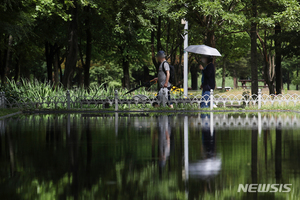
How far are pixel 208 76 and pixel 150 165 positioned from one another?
1678 centimetres

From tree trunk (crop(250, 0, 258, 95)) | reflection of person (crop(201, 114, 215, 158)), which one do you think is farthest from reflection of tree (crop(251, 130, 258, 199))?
tree trunk (crop(250, 0, 258, 95))

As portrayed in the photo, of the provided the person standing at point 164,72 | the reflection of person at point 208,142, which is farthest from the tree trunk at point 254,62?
the reflection of person at point 208,142

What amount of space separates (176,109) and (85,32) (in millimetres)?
19834

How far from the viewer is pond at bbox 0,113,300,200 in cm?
605

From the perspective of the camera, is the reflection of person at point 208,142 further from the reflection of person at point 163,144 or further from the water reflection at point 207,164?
the reflection of person at point 163,144

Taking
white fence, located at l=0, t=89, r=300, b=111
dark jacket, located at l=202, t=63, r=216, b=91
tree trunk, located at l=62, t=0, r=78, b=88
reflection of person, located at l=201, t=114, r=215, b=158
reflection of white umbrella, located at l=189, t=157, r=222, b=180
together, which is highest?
tree trunk, located at l=62, t=0, r=78, b=88

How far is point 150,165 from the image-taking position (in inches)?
315

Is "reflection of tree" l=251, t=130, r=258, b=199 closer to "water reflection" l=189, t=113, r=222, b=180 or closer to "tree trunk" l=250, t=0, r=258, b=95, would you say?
"water reflection" l=189, t=113, r=222, b=180

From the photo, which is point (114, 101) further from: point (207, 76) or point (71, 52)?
point (207, 76)

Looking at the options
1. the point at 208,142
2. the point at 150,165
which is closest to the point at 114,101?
the point at 208,142

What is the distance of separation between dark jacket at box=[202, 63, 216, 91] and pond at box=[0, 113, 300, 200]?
11.2 metres

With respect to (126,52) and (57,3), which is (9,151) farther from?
(126,52)

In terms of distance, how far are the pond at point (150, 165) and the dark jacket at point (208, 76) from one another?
11.2m

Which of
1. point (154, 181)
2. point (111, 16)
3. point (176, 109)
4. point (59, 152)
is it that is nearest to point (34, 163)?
point (59, 152)
